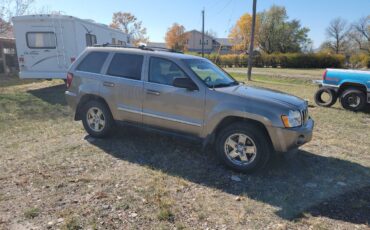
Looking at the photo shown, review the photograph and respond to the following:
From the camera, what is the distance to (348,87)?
9859mm

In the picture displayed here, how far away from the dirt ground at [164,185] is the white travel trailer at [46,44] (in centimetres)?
582

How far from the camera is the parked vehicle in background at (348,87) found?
941 cm

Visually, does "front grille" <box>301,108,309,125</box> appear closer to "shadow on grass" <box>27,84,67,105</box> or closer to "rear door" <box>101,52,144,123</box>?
"rear door" <box>101,52,144,123</box>

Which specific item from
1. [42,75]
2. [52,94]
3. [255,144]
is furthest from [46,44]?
[255,144]

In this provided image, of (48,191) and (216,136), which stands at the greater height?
(216,136)

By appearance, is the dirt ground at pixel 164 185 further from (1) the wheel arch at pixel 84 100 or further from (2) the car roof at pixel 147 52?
(2) the car roof at pixel 147 52

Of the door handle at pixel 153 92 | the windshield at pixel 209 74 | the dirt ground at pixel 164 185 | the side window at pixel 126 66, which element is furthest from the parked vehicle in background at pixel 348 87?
the side window at pixel 126 66

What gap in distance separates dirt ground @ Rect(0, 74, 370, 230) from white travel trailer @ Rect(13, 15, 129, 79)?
5.82 metres

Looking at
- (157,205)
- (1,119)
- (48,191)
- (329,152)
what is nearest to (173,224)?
(157,205)

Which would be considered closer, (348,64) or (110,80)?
(110,80)

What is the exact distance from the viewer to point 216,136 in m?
4.94

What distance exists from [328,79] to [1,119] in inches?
379

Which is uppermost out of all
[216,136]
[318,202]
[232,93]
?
[232,93]

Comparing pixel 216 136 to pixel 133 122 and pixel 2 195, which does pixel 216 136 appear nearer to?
pixel 133 122
